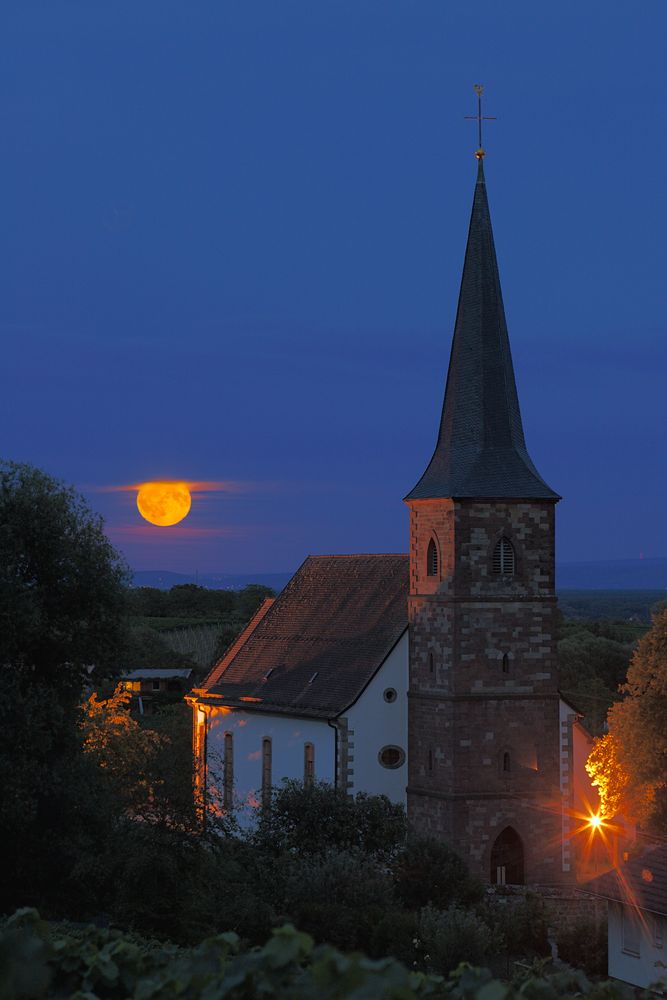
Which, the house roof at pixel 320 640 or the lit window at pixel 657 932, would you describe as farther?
the house roof at pixel 320 640

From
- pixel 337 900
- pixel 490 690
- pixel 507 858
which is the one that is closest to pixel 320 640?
pixel 490 690

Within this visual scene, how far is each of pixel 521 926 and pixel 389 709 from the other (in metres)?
11.7

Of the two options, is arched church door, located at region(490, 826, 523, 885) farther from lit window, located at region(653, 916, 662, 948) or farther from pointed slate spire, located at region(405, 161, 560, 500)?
lit window, located at region(653, 916, 662, 948)

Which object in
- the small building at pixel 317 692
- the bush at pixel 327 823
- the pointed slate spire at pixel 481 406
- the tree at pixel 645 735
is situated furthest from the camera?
the small building at pixel 317 692

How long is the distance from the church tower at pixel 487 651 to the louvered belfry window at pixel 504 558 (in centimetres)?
3

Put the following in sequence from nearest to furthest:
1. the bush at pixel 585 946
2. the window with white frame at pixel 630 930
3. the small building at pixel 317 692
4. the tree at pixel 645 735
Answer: the window with white frame at pixel 630 930, the bush at pixel 585 946, the tree at pixel 645 735, the small building at pixel 317 692

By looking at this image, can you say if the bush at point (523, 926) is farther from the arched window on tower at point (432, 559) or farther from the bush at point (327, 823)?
the arched window on tower at point (432, 559)

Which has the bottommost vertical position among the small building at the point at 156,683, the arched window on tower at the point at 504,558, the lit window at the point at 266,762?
the lit window at the point at 266,762

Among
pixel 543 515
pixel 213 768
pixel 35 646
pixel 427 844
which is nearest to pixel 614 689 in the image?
pixel 213 768

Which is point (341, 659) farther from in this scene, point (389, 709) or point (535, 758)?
point (535, 758)

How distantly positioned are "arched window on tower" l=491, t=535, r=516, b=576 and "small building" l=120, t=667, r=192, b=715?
40.0 meters

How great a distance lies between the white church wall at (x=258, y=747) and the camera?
144 feet

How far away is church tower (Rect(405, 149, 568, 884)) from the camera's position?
132 ft

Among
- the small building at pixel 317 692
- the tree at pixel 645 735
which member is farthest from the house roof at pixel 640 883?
the small building at pixel 317 692
